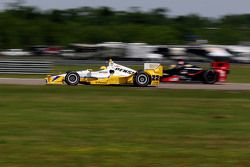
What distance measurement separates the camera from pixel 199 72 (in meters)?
20.6

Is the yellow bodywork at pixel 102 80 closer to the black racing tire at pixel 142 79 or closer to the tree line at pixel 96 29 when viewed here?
the black racing tire at pixel 142 79

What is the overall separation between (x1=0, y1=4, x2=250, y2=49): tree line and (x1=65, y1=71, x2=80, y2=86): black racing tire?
40649 millimetres

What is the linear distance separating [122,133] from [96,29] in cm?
5767

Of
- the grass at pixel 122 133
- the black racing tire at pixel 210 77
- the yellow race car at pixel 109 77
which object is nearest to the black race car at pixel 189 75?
the black racing tire at pixel 210 77

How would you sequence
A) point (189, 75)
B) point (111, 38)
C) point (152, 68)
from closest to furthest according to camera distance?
point (152, 68) → point (189, 75) → point (111, 38)

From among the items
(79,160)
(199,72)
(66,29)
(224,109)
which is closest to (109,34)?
(66,29)

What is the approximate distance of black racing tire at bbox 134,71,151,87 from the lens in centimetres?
1845

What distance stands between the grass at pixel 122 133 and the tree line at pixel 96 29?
48.4 metres

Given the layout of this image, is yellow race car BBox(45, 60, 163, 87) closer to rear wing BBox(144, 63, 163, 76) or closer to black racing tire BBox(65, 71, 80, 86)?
black racing tire BBox(65, 71, 80, 86)

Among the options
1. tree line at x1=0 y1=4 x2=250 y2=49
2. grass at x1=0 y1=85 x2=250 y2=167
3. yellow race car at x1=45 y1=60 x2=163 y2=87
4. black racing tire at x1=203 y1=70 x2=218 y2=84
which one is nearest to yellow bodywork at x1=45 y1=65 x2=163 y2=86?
yellow race car at x1=45 y1=60 x2=163 y2=87

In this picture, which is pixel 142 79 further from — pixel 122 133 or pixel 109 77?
pixel 122 133

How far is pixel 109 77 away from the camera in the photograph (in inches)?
723

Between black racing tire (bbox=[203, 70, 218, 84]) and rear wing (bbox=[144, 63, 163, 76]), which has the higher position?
rear wing (bbox=[144, 63, 163, 76])


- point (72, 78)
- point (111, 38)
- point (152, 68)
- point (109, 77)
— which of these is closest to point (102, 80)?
point (109, 77)
